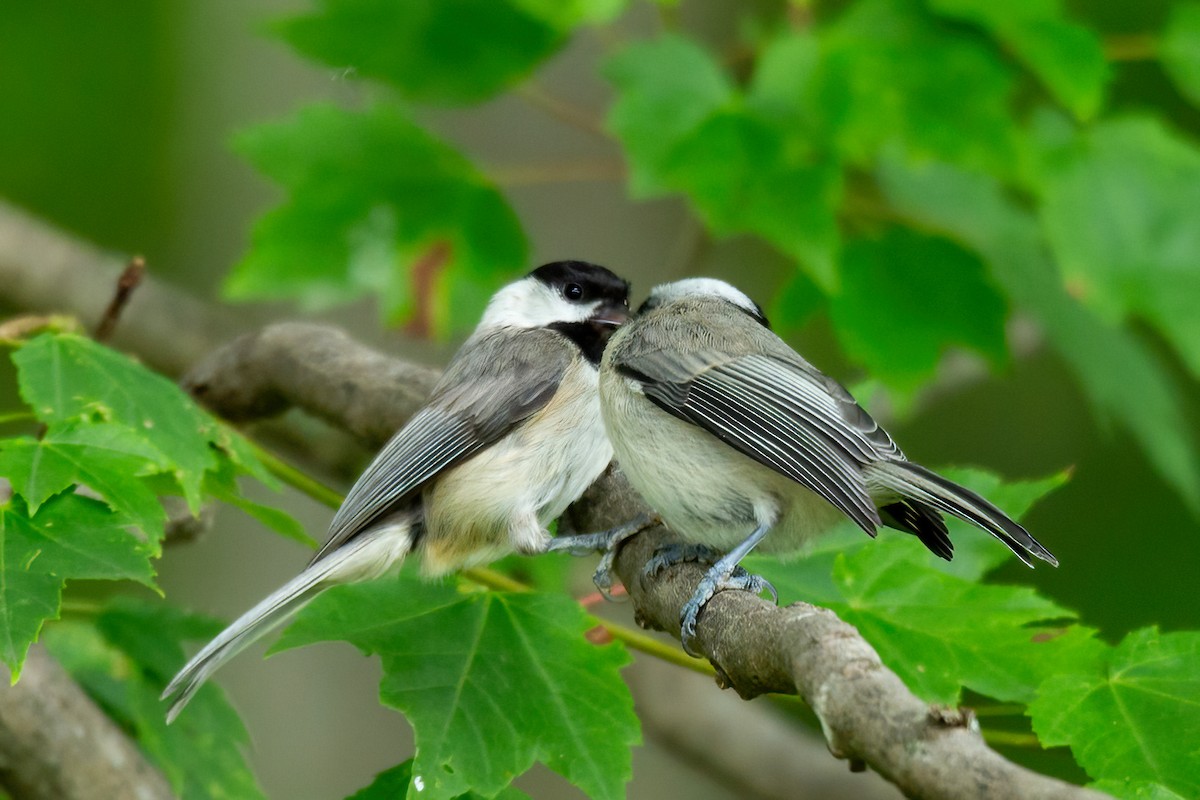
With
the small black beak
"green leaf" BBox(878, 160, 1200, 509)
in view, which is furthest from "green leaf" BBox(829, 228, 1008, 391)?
the small black beak

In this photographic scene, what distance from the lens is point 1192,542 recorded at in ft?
13.4

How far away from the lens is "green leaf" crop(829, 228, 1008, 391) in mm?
2438

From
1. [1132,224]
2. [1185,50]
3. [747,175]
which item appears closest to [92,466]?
[747,175]

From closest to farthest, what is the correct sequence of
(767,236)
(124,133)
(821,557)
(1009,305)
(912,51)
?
(821,557)
(767,236)
(912,51)
(1009,305)
(124,133)

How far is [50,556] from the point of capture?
1.31 meters

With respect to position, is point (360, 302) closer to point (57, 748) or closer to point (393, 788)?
point (57, 748)

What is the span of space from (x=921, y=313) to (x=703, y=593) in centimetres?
128

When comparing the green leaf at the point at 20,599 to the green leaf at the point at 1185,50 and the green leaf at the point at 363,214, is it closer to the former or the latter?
the green leaf at the point at 363,214

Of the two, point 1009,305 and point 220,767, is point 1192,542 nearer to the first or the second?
point 1009,305

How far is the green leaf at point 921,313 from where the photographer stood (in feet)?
8.00

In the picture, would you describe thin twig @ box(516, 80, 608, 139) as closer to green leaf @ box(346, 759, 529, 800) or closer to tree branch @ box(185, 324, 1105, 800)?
tree branch @ box(185, 324, 1105, 800)

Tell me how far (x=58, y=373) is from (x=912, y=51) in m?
1.67

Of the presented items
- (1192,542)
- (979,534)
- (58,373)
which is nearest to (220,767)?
(58,373)

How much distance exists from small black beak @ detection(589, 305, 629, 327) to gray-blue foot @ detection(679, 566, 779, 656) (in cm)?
89
